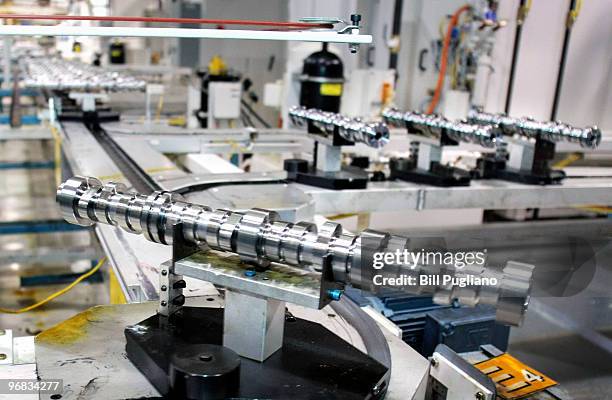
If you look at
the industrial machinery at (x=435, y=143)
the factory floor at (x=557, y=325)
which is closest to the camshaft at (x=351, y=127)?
the industrial machinery at (x=435, y=143)

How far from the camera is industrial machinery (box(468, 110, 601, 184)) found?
82.5 inches

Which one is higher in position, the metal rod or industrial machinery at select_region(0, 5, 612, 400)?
the metal rod

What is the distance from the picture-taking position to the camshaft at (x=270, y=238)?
67cm

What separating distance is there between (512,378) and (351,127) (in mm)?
999

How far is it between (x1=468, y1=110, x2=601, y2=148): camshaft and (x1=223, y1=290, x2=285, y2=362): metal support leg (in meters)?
1.58

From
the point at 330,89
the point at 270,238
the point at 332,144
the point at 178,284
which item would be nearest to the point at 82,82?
the point at 330,89

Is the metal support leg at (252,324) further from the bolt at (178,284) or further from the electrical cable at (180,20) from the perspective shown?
the electrical cable at (180,20)

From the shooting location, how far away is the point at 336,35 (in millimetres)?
1017

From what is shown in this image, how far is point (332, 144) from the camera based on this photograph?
74.0 inches

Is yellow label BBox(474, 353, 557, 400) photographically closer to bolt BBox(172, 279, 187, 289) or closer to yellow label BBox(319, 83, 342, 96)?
bolt BBox(172, 279, 187, 289)

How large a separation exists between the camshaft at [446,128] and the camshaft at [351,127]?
0.94 feet

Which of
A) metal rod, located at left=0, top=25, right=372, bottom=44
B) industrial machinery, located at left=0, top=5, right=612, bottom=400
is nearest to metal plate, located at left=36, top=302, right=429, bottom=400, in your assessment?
industrial machinery, located at left=0, top=5, right=612, bottom=400

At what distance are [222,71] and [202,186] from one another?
115 inches

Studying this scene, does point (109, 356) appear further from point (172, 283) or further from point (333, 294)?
point (333, 294)
